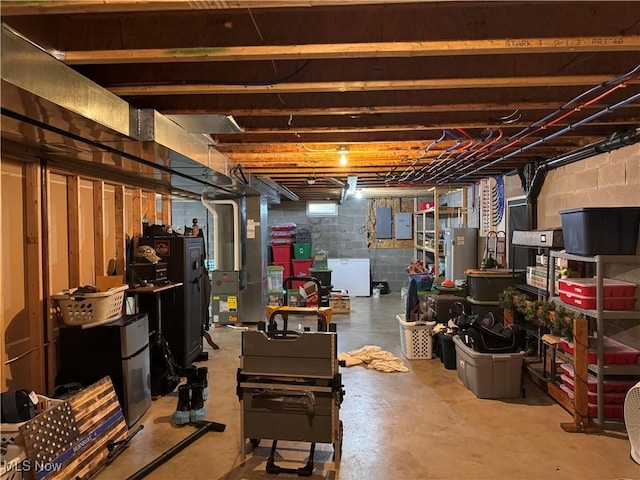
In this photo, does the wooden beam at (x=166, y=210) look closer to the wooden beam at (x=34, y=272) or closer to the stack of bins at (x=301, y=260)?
the wooden beam at (x=34, y=272)

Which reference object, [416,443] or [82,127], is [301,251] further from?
[82,127]

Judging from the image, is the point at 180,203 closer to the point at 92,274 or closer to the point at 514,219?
the point at 92,274

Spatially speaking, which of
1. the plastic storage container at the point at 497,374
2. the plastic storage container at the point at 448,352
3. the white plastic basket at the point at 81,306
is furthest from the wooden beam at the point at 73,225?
the plastic storage container at the point at 448,352

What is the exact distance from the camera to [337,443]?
2525 mm

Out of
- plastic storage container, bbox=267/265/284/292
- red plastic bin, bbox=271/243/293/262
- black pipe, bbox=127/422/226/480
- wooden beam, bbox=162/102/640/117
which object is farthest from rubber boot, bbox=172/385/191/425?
A: red plastic bin, bbox=271/243/293/262

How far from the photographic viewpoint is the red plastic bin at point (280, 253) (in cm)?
880

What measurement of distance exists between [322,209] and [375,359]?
18.5 feet

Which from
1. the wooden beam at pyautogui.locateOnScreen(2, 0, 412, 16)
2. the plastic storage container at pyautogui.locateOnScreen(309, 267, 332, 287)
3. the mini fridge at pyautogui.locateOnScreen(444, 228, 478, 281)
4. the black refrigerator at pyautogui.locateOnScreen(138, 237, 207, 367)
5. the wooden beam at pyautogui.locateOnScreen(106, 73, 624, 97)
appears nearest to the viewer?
the wooden beam at pyautogui.locateOnScreen(2, 0, 412, 16)

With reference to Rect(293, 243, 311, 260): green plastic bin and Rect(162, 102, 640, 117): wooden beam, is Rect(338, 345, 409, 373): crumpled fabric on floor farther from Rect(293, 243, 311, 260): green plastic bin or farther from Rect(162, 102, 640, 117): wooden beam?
Rect(293, 243, 311, 260): green plastic bin

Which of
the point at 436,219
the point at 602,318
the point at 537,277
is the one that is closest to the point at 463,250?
the point at 436,219

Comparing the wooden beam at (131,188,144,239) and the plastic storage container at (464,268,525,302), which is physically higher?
the wooden beam at (131,188,144,239)

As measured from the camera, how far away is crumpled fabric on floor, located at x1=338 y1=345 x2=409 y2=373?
14.1ft

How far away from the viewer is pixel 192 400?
322cm

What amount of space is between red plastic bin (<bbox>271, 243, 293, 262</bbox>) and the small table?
4651 millimetres
